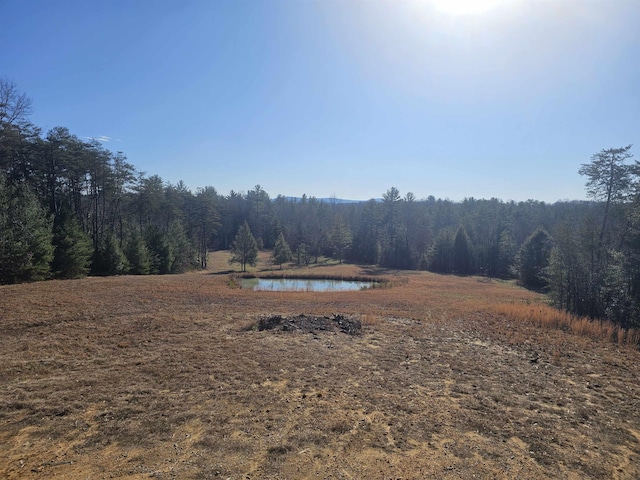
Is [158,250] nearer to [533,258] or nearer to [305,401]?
[305,401]

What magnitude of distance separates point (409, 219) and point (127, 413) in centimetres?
5679

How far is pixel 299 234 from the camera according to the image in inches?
2515

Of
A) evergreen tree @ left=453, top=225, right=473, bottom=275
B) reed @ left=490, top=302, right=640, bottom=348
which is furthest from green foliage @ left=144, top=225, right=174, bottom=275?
evergreen tree @ left=453, top=225, right=473, bottom=275

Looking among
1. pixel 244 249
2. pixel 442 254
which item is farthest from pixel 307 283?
pixel 442 254

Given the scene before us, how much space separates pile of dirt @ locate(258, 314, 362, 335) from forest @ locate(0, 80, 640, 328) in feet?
44.4

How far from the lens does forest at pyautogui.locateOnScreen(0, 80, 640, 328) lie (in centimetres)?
1833

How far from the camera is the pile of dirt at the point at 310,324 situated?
1139 cm

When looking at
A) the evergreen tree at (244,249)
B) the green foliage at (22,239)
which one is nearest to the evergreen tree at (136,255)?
the green foliage at (22,239)

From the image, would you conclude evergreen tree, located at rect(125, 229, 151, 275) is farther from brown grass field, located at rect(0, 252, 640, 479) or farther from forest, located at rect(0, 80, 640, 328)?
brown grass field, located at rect(0, 252, 640, 479)

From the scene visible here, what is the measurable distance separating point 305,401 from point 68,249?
24890mm

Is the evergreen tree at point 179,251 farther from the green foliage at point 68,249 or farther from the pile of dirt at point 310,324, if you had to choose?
the pile of dirt at point 310,324

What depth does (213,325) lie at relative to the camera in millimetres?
11602

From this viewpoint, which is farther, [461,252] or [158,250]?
[461,252]

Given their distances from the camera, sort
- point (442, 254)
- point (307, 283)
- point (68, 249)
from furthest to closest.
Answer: point (442, 254) → point (307, 283) → point (68, 249)
